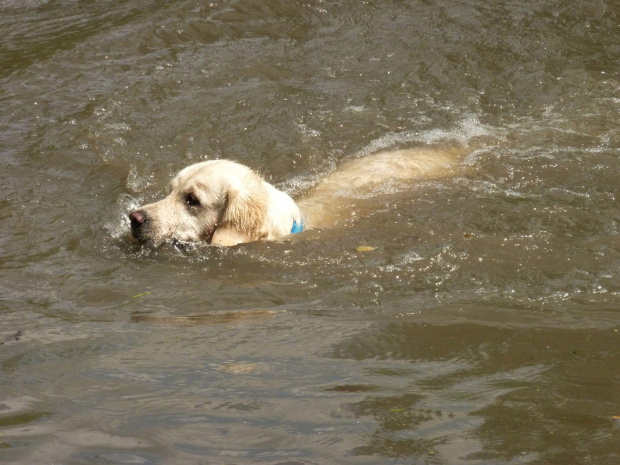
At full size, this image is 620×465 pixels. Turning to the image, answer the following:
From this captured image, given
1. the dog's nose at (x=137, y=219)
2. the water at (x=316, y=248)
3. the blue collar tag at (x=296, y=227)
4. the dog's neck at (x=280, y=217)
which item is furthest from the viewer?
the blue collar tag at (x=296, y=227)

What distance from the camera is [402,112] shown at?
377 inches

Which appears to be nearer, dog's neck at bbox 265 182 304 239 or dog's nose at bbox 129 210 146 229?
dog's nose at bbox 129 210 146 229

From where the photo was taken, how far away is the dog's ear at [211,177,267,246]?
661cm

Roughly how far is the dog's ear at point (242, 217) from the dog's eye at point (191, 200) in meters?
0.25

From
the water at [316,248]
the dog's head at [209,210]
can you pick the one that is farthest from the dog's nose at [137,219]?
the water at [316,248]

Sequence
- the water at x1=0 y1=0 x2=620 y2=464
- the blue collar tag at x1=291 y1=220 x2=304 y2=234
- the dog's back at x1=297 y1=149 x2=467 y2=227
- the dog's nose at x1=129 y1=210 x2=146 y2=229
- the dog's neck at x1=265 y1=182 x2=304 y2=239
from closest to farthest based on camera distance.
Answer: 1. the water at x1=0 y1=0 x2=620 y2=464
2. the dog's nose at x1=129 y1=210 x2=146 y2=229
3. the dog's neck at x1=265 y1=182 x2=304 y2=239
4. the blue collar tag at x1=291 y1=220 x2=304 y2=234
5. the dog's back at x1=297 y1=149 x2=467 y2=227

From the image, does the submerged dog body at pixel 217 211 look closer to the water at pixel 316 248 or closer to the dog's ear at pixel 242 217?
the dog's ear at pixel 242 217

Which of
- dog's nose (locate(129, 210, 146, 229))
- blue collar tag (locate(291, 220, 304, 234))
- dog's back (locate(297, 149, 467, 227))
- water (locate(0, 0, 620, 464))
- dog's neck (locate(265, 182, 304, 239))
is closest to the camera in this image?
water (locate(0, 0, 620, 464))

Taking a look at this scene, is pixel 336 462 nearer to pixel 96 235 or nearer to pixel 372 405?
pixel 372 405

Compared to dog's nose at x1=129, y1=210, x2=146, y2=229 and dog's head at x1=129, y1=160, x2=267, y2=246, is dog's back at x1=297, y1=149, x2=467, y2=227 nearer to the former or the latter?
dog's head at x1=129, y1=160, x2=267, y2=246

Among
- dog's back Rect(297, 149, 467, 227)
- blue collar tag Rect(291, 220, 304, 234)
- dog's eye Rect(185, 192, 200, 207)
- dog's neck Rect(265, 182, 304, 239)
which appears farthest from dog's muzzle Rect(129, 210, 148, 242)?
dog's back Rect(297, 149, 467, 227)

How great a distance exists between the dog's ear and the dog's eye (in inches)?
9.7

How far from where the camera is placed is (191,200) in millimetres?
6762

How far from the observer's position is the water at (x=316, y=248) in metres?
3.47
